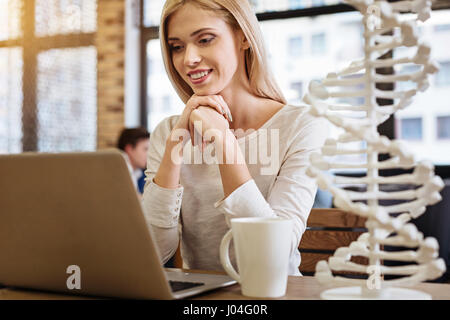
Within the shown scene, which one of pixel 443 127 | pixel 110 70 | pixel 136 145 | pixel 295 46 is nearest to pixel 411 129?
pixel 443 127

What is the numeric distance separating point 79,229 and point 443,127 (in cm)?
356

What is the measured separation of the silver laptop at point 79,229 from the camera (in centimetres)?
60

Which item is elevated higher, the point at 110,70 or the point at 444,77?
the point at 110,70

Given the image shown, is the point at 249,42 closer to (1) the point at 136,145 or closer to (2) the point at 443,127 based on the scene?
(1) the point at 136,145

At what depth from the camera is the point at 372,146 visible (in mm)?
568

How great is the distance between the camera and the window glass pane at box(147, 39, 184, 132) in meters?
4.63

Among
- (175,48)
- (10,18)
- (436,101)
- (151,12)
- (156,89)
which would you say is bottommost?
(175,48)

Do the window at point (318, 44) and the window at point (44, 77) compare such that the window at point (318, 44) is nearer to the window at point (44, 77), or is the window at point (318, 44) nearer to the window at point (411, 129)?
the window at point (411, 129)

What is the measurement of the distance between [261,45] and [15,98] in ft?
11.7

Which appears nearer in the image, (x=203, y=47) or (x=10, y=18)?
(x=203, y=47)

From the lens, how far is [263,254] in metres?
0.65

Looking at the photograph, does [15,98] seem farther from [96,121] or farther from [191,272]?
[191,272]

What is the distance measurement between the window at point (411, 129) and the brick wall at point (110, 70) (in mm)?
2346
